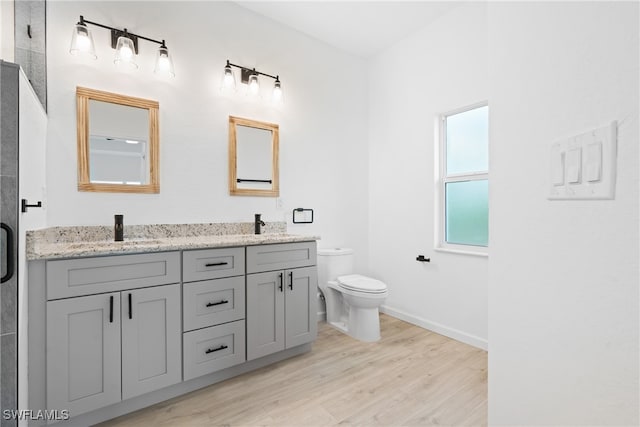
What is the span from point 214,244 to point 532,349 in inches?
66.4

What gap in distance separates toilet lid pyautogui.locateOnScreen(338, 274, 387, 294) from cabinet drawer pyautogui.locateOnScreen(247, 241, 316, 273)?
45 centimetres

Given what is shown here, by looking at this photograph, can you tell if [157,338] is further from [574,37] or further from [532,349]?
[574,37]

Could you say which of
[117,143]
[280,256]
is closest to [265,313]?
[280,256]

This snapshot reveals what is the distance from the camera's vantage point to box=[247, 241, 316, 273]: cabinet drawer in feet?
6.92

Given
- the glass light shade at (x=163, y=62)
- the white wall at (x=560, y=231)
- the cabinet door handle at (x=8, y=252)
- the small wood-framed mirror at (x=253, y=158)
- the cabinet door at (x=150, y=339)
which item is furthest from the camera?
the small wood-framed mirror at (x=253, y=158)

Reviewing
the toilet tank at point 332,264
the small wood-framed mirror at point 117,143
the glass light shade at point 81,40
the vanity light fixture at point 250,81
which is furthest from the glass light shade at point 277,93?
the toilet tank at point 332,264

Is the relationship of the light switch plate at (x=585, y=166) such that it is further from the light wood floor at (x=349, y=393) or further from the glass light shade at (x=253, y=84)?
the glass light shade at (x=253, y=84)

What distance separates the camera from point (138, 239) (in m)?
2.16

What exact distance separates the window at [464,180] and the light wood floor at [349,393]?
0.94m

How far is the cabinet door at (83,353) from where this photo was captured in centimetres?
147

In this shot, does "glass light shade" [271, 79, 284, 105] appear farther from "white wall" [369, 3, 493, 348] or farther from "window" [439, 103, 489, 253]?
"window" [439, 103, 489, 253]

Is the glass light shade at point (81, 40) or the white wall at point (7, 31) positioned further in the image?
the glass light shade at point (81, 40)

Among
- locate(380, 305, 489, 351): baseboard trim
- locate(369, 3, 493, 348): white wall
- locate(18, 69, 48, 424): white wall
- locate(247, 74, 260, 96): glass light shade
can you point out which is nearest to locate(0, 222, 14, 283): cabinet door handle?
locate(18, 69, 48, 424): white wall

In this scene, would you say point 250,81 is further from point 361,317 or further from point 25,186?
point 361,317
